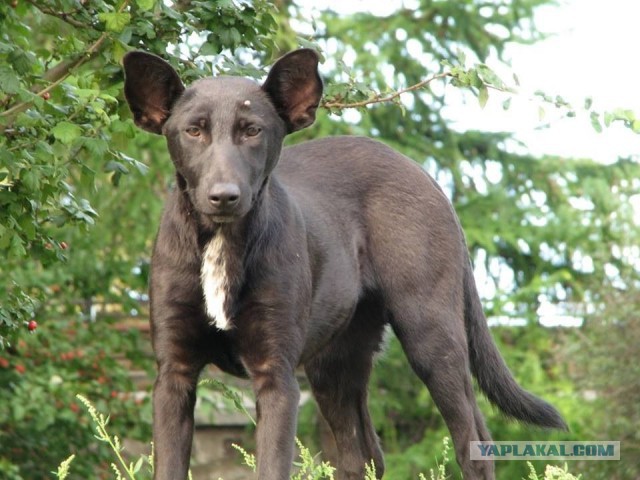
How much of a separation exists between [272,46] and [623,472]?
582 cm

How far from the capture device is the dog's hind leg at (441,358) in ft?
15.8

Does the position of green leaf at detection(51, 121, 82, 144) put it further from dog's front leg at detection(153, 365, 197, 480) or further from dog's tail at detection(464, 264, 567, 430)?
dog's tail at detection(464, 264, 567, 430)

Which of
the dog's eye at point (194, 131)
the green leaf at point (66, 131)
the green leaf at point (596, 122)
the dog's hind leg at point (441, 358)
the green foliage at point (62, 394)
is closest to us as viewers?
the dog's eye at point (194, 131)

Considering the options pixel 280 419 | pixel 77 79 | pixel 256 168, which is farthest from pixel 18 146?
pixel 280 419

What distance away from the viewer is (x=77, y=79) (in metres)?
4.63

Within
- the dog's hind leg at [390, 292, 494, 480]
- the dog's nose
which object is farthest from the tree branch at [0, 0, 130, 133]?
the dog's hind leg at [390, 292, 494, 480]

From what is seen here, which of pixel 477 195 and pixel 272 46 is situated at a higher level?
pixel 477 195

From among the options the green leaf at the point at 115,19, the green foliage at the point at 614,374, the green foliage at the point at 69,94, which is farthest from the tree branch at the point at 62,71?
the green foliage at the point at 614,374

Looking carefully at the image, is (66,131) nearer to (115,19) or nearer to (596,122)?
(115,19)

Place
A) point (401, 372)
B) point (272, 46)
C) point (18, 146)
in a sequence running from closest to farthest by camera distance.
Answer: point (18, 146)
point (272, 46)
point (401, 372)

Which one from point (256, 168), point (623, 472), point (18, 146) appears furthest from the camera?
point (623, 472)

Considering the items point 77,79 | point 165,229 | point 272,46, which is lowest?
point 165,229

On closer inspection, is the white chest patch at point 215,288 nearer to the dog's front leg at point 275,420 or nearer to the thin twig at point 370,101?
the dog's front leg at point 275,420

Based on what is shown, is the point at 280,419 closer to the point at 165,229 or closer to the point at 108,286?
the point at 165,229
